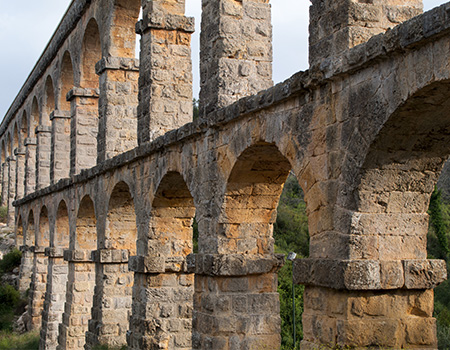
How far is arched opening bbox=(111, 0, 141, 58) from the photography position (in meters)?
12.7

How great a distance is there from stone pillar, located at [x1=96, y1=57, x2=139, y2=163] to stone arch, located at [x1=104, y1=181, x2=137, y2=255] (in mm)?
1249

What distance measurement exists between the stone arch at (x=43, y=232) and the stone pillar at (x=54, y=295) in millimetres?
2497

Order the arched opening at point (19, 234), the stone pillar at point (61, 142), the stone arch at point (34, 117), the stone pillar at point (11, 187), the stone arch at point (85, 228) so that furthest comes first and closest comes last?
the stone pillar at point (11, 187)
the arched opening at point (19, 234)
the stone arch at point (34, 117)
the stone pillar at point (61, 142)
the stone arch at point (85, 228)

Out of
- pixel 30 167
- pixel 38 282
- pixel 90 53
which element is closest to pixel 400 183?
pixel 90 53

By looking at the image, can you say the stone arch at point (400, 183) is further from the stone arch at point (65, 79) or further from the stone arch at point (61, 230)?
the stone arch at point (65, 79)

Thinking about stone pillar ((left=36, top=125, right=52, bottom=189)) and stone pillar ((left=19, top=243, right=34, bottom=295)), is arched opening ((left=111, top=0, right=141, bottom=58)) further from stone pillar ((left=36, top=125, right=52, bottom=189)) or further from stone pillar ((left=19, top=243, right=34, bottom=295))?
stone pillar ((left=19, top=243, right=34, bottom=295))

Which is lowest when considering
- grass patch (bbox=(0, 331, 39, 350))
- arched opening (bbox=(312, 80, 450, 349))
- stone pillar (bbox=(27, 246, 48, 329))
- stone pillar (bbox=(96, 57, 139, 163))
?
grass patch (bbox=(0, 331, 39, 350))

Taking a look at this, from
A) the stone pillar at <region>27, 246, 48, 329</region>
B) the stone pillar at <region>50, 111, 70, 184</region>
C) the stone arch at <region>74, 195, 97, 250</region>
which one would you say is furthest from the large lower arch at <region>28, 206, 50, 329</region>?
Answer: the stone arch at <region>74, 195, 97, 250</region>

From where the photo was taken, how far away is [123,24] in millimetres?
12742

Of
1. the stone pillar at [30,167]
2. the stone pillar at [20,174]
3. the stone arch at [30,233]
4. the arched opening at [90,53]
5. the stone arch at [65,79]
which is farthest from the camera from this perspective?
the stone pillar at [20,174]

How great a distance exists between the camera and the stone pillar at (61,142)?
18.1 meters

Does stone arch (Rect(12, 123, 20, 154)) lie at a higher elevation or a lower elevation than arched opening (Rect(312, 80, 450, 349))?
higher

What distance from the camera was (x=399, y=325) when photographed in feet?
16.6

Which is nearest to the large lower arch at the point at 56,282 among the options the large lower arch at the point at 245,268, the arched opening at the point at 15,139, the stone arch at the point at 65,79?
the stone arch at the point at 65,79
